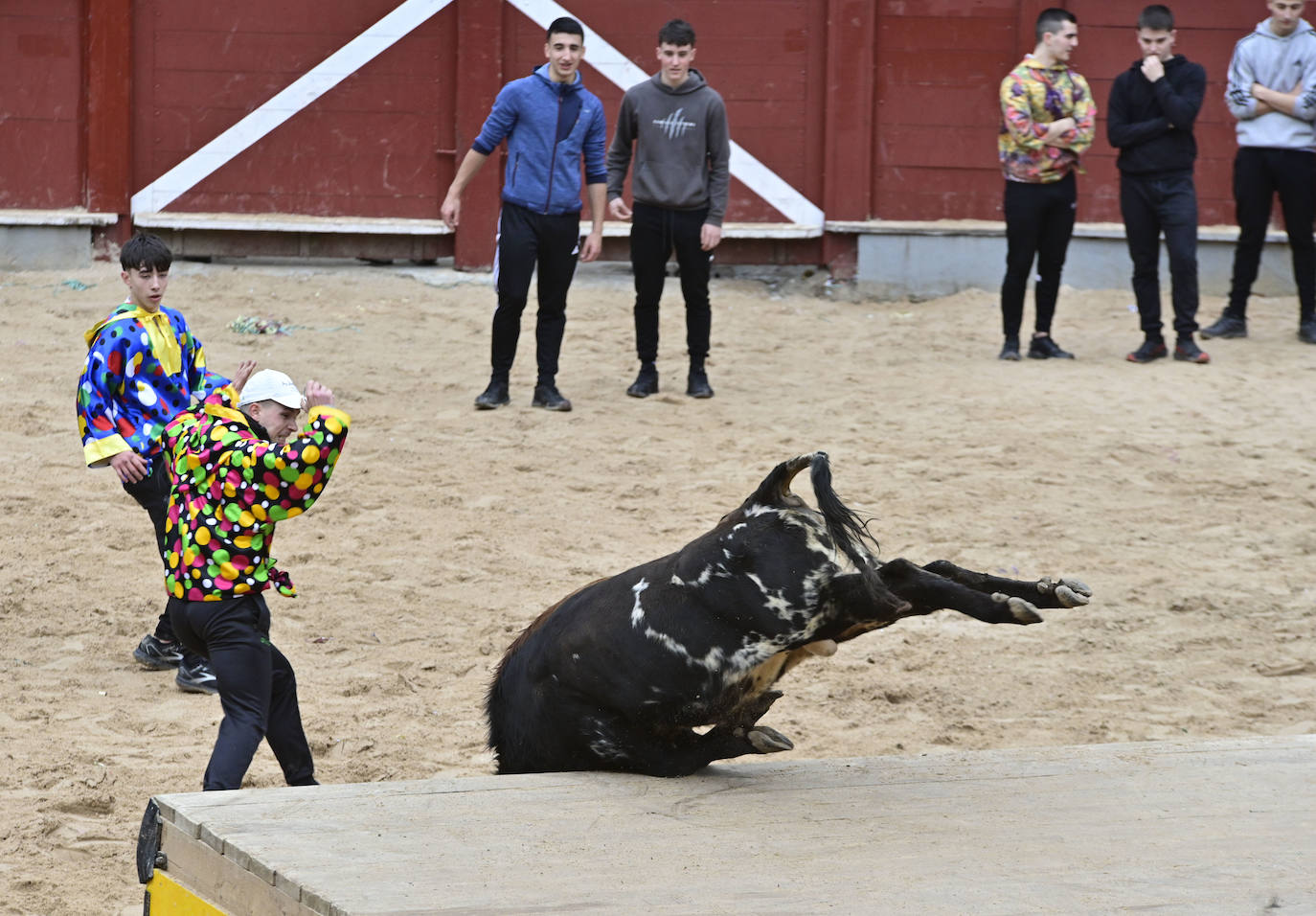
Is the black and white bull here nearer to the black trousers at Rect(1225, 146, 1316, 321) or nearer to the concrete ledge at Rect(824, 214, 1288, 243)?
the black trousers at Rect(1225, 146, 1316, 321)

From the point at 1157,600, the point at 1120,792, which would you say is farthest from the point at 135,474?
the point at 1157,600

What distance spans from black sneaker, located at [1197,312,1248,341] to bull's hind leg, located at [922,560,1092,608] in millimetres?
6947

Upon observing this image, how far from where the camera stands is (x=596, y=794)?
142 inches

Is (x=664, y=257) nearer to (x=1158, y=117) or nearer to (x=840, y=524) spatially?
(x=1158, y=117)

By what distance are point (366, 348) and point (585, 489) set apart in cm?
291

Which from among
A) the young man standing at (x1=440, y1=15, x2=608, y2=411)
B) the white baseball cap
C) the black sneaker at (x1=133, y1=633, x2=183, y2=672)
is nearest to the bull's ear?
the white baseball cap

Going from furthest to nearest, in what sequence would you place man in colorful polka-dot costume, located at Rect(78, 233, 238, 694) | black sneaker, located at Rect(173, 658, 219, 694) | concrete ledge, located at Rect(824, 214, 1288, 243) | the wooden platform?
concrete ledge, located at Rect(824, 214, 1288, 243) → black sneaker, located at Rect(173, 658, 219, 694) → man in colorful polka-dot costume, located at Rect(78, 233, 238, 694) → the wooden platform

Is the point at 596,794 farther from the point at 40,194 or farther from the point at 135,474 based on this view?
the point at 40,194

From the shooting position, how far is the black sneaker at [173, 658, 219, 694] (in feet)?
17.6

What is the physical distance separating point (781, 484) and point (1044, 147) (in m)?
6.26

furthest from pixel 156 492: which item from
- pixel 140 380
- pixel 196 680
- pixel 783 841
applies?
pixel 783 841

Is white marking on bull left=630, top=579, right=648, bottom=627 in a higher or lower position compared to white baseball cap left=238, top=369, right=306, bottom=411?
lower

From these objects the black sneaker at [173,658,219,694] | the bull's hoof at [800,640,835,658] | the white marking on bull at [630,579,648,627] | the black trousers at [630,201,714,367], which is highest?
the black trousers at [630,201,714,367]

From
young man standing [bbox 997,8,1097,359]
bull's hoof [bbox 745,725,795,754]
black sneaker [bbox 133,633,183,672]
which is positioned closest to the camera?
bull's hoof [bbox 745,725,795,754]
